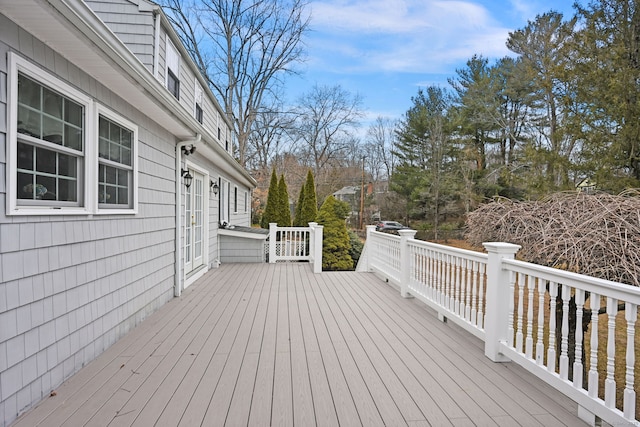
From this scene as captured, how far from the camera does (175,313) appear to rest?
14.5 feet

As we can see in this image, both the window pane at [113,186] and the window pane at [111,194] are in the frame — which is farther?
the window pane at [111,194]

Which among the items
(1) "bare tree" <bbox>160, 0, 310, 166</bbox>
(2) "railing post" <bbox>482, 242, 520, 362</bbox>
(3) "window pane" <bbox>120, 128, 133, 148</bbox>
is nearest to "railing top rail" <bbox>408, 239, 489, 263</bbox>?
(2) "railing post" <bbox>482, 242, 520, 362</bbox>

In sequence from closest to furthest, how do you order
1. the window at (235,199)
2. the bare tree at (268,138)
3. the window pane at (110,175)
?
the window pane at (110,175) < the window at (235,199) < the bare tree at (268,138)

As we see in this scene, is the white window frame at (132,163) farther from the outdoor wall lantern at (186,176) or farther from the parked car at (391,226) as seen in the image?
the parked car at (391,226)

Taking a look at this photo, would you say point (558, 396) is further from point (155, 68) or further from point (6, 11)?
point (155, 68)

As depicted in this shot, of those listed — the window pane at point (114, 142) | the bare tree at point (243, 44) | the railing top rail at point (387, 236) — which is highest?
the bare tree at point (243, 44)

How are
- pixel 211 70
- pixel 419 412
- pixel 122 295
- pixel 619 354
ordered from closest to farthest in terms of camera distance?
pixel 419 412
pixel 122 295
pixel 619 354
pixel 211 70

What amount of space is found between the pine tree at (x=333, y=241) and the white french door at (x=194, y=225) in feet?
12.5

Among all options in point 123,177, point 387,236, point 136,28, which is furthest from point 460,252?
point 136,28

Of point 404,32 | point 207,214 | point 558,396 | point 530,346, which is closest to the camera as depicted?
point 558,396

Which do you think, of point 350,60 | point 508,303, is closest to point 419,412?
point 508,303

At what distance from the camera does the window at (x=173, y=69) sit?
6541 mm

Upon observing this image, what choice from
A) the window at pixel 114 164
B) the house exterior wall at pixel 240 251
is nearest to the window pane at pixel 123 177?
the window at pixel 114 164

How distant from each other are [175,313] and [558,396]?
13.0ft
